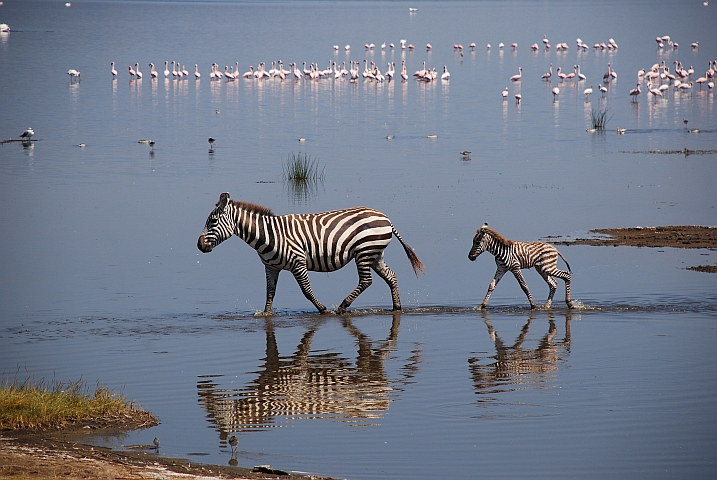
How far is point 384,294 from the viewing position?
16766 mm

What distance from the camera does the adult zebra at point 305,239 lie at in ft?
49.7

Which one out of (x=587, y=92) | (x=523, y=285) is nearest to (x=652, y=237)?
(x=523, y=285)

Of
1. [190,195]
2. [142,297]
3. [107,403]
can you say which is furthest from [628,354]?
[190,195]

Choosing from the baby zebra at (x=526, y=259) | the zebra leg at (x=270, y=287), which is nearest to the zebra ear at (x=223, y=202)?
the zebra leg at (x=270, y=287)

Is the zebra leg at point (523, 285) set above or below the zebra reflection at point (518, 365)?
above

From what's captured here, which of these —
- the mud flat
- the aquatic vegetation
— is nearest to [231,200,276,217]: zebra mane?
the mud flat

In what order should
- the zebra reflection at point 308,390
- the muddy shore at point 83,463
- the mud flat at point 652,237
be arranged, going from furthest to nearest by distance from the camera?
the mud flat at point 652,237 < the zebra reflection at point 308,390 < the muddy shore at point 83,463

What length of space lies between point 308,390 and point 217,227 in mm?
4347

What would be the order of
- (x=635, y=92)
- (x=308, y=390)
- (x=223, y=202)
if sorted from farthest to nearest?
(x=635, y=92)
(x=223, y=202)
(x=308, y=390)

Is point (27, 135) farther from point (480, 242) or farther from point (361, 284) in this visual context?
point (480, 242)

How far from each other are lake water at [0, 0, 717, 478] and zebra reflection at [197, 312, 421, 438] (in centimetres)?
4

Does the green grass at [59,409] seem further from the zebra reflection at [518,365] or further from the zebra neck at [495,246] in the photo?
the zebra neck at [495,246]

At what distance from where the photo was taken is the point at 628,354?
503 inches

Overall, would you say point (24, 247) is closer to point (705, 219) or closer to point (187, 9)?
point (705, 219)
